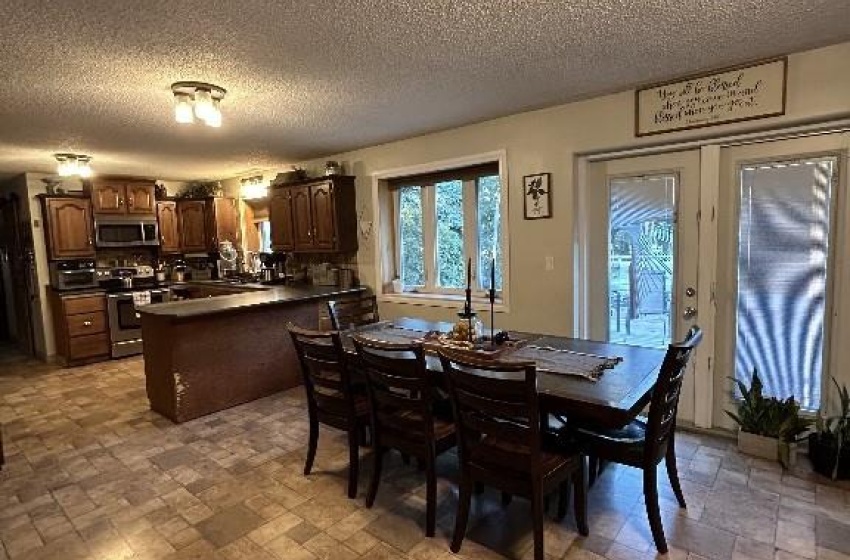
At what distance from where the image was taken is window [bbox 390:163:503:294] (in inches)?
164

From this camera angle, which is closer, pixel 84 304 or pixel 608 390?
pixel 608 390

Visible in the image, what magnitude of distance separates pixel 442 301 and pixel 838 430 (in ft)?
9.46

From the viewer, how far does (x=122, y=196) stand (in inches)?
233

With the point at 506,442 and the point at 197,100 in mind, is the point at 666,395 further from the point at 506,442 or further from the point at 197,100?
the point at 197,100

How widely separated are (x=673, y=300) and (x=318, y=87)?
2.81 metres

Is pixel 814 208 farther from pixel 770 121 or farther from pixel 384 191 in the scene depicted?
pixel 384 191

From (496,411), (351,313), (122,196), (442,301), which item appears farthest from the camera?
(122,196)

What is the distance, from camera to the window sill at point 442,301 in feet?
13.2

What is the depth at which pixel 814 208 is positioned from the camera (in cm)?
271

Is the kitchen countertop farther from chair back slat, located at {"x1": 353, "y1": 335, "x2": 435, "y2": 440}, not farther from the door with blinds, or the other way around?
the door with blinds

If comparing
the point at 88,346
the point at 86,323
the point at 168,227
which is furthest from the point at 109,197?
the point at 88,346

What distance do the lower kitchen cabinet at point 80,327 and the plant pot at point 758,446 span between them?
21.4 ft

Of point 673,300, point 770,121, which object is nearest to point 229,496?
point 673,300

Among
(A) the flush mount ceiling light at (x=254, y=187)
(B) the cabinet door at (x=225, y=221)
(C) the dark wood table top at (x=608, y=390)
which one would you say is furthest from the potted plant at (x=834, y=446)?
(B) the cabinet door at (x=225, y=221)
